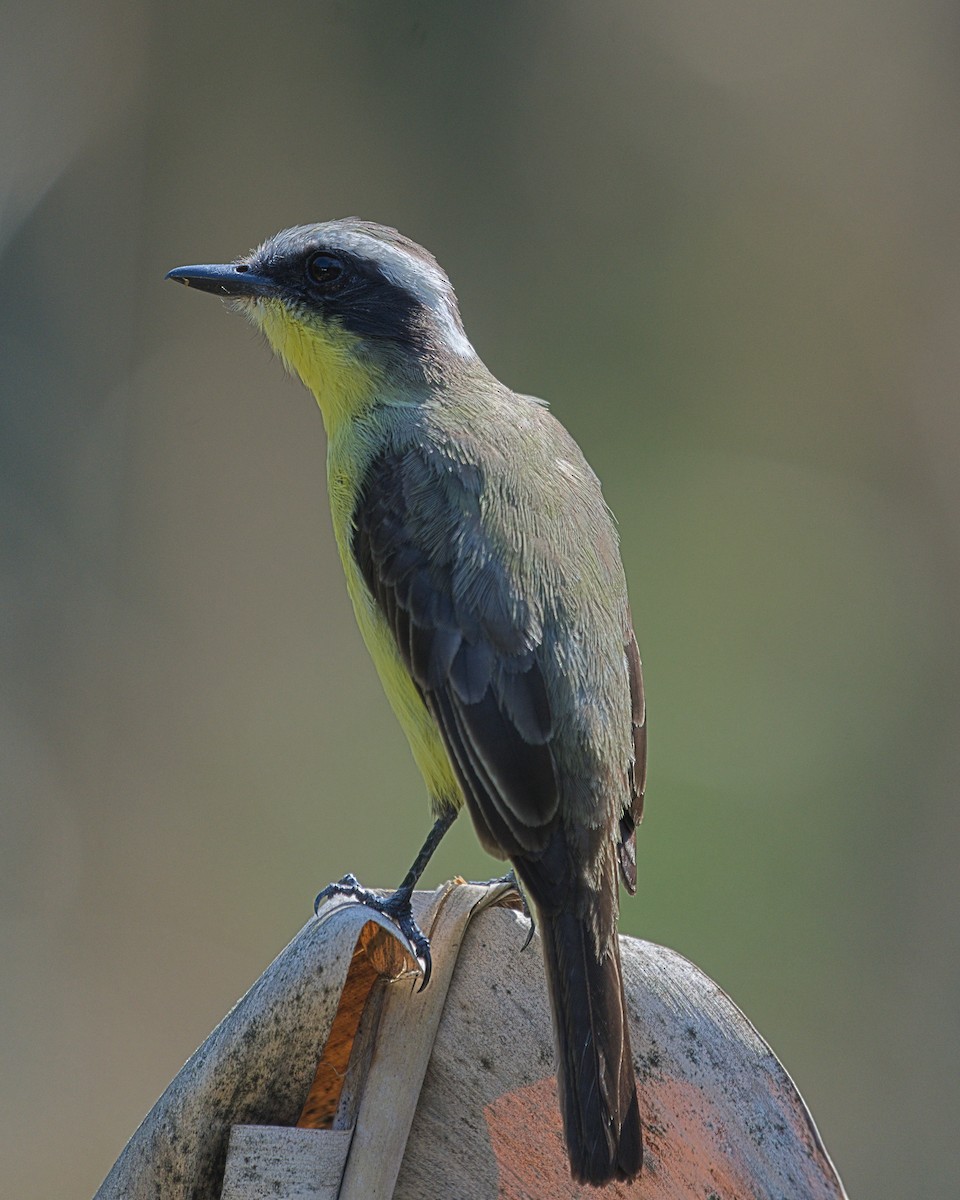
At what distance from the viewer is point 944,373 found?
610cm

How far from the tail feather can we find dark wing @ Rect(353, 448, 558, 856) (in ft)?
0.91

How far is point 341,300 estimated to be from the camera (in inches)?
140

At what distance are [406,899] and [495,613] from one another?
562mm

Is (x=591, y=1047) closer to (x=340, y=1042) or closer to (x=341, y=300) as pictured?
(x=340, y=1042)

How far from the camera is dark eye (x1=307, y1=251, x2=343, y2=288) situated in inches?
140

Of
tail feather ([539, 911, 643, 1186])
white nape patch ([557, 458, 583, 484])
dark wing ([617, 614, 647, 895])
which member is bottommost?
tail feather ([539, 911, 643, 1186])

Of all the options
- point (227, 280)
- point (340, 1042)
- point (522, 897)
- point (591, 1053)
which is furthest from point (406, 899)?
point (227, 280)

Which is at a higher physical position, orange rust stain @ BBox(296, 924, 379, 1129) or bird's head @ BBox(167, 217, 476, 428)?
bird's head @ BBox(167, 217, 476, 428)

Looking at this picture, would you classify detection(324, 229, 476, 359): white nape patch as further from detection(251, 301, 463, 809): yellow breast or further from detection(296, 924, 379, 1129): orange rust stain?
detection(296, 924, 379, 1129): orange rust stain

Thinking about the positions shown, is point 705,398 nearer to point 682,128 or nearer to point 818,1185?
point 682,128

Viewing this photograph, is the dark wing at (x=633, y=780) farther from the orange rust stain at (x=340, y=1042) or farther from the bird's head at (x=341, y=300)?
the bird's head at (x=341, y=300)

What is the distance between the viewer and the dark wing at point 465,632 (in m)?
2.59

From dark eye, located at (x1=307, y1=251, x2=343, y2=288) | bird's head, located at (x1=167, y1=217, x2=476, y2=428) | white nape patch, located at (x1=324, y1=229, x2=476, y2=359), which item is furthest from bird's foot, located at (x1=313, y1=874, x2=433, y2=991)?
dark eye, located at (x1=307, y1=251, x2=343, y2=288)

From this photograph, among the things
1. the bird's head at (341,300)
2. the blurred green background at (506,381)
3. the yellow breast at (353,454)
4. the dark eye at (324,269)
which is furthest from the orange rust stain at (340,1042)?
the blurred green background at (506,381)
